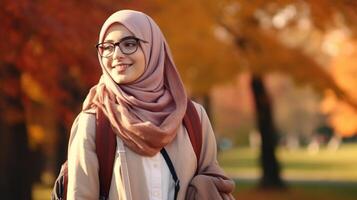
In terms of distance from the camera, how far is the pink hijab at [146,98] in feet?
13.3

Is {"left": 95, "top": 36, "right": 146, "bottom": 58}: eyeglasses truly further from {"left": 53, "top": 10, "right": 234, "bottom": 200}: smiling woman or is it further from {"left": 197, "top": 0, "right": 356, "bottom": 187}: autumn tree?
{"left": 197, "top": 0, "right": 356, "bottom": 187}: autumn tree

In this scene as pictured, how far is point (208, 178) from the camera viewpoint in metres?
4.23

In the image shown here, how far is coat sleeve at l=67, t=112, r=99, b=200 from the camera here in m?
4.05

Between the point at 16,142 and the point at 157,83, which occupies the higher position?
the point at 157,83

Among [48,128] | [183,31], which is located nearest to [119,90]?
[183,31]

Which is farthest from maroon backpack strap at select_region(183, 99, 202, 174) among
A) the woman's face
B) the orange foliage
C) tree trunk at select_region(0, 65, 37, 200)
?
the orange foliage

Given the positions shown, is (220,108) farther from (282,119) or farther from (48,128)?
(48,128)

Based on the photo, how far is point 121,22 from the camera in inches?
164

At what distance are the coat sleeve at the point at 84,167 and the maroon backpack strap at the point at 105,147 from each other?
26mm

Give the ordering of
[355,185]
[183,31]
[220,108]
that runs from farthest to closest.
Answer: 1. [220,108]
2. [355,185]
3. [183,31]

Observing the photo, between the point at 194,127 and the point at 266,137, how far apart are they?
20419mm

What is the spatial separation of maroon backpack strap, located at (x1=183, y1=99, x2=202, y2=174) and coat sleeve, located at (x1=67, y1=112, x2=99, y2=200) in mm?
454

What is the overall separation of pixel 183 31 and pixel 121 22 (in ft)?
50.7

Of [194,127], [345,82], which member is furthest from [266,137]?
[345,82]
